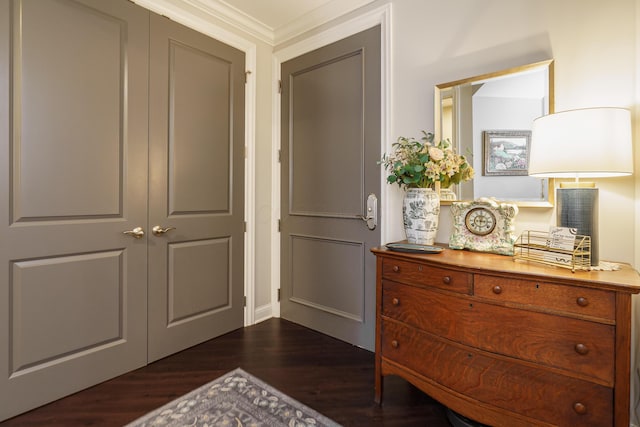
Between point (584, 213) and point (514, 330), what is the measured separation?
556 mm

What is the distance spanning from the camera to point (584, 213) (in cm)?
127

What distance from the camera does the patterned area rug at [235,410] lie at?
1.57 metres

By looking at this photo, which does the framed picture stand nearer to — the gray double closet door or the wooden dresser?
the wooden dresser

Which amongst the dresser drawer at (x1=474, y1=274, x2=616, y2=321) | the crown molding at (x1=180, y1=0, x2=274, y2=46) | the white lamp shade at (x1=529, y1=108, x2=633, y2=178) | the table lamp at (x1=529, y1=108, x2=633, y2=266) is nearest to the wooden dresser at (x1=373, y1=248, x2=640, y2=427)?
the dresser drawer at (x1=474, y1=274, x2=616, y2=321)

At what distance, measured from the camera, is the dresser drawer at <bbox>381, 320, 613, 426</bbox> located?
1.11 m

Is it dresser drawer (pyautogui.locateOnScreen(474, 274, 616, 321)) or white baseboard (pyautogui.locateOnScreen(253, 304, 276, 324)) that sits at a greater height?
dresser drawer (pyautogui.locateOnScreen(474, 274, 616, 321))

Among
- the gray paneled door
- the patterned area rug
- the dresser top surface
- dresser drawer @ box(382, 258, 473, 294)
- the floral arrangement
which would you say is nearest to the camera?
the dresser top surface

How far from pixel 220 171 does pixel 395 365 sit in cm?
188

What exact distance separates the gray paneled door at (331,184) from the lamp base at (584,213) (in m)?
1.15

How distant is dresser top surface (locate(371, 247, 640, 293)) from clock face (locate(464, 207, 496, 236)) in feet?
0.39

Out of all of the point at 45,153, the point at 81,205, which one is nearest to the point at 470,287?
the point at 81,205

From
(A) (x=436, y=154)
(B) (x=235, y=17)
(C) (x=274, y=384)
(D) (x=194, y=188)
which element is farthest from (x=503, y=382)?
(B) (x=235, y=17)

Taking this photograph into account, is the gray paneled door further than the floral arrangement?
Yes

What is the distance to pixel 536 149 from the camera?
136 centimetres
